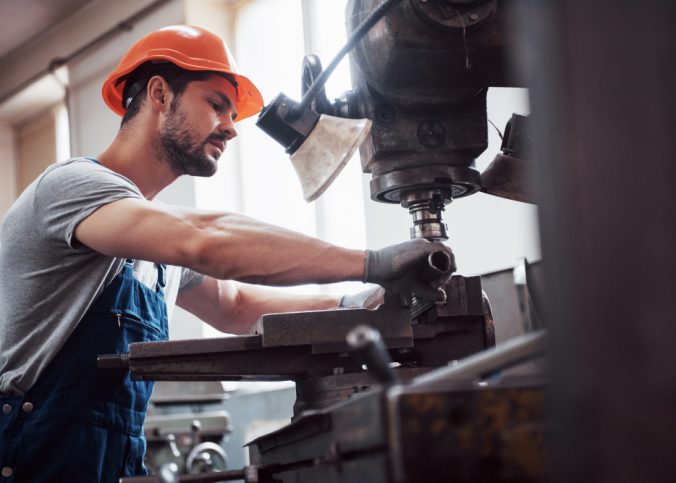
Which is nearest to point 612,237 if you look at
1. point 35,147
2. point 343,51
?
point 343,51

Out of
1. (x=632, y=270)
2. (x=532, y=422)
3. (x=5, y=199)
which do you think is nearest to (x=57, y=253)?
(x=532, y=422)

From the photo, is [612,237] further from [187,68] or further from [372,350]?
[187,68]

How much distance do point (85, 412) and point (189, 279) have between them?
0.60m

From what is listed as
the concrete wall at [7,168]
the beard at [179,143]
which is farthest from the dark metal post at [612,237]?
the concrete wall at [7,168]

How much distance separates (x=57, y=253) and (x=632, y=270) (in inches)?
60.2

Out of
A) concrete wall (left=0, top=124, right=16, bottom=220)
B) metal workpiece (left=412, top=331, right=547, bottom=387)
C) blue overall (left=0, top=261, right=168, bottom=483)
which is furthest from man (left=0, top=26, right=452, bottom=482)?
concrete wall (left=0, top=124, right=16, bottom=220)

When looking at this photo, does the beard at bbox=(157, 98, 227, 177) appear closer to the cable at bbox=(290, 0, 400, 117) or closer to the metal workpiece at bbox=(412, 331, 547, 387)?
the cable at bbox=(290, 0, 400, 117)

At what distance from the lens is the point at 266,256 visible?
5.36ft

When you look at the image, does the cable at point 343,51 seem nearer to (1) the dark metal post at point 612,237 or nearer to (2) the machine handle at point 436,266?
(2) the machine handle at point 436,266

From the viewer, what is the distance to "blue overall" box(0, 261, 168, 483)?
5.85 ft

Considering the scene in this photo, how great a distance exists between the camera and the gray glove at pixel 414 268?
1.52m

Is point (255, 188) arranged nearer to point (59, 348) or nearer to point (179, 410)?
point (179, 410)

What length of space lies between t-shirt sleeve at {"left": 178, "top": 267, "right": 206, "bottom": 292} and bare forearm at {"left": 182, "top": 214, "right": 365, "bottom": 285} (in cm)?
67

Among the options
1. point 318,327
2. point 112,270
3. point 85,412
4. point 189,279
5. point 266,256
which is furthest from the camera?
point 189,279
